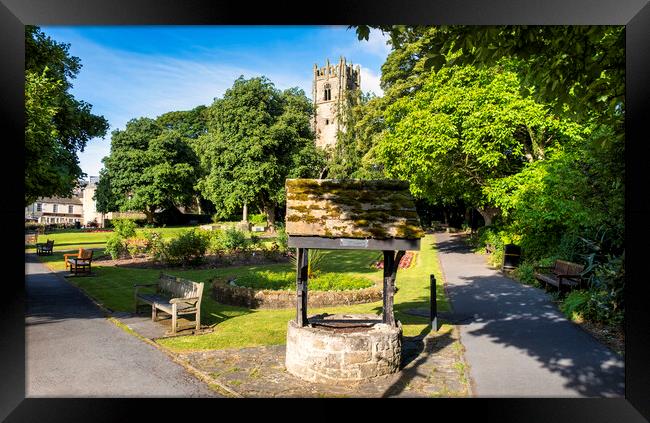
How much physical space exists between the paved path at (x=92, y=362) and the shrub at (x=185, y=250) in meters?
7.59

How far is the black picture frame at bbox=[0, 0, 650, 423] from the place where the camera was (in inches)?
206

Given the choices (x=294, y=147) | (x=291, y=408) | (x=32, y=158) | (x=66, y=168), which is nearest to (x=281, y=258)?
(x=66, y=168)

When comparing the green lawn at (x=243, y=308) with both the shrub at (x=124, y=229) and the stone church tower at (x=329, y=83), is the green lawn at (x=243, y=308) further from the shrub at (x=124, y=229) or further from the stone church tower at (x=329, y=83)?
the stone church tower at (x=329, y=83)

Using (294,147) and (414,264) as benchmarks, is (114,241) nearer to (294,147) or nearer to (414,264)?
(414,264)

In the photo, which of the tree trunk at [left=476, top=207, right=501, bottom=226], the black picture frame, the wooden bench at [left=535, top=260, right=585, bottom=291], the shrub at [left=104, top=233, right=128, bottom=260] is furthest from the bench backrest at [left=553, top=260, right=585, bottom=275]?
the shrub at [left=104, top=233, right=128, bottom=260]

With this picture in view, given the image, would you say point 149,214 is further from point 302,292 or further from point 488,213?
point 302,292

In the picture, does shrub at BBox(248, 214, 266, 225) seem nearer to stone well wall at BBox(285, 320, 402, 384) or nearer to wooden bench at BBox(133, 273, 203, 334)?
wooden bench at BBox(133, 273, 203, 334)

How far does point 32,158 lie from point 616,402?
11.6 meters

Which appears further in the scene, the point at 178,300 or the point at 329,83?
the point at 329,83

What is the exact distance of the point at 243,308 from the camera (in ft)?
37.2

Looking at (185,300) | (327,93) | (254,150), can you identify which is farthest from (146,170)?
(327,93)

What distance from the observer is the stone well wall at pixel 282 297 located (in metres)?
11.3

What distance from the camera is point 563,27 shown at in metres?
6.51
